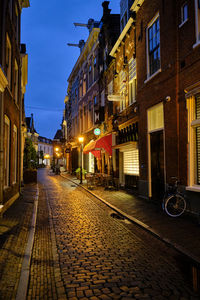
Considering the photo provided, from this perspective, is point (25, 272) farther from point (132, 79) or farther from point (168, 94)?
point (132, 79)

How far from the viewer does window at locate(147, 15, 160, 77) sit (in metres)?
9.95

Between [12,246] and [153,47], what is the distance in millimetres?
9279

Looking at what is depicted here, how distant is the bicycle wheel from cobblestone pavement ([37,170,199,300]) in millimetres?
1619

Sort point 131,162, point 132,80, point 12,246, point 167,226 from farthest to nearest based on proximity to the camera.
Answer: point 131,162
point 132,80
point 167,226
point 12,246

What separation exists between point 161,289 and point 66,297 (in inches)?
51.8

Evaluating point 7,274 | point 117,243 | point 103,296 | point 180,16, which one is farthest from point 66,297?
point 180,16

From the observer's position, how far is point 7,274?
3.79 meters

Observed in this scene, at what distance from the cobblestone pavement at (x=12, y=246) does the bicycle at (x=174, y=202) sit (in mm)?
4315

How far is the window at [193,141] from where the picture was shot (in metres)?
7.35

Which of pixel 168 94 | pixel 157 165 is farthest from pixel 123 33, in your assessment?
pixel 157 165

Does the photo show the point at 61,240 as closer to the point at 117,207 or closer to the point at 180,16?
the point at 117,207

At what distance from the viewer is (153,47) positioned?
10.4 meters

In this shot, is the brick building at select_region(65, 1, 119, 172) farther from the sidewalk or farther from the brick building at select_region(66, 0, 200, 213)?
the sidewalk

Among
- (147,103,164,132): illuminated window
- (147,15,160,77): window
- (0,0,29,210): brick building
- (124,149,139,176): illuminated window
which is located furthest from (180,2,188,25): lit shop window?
(124,149,139,176): illuminated window
